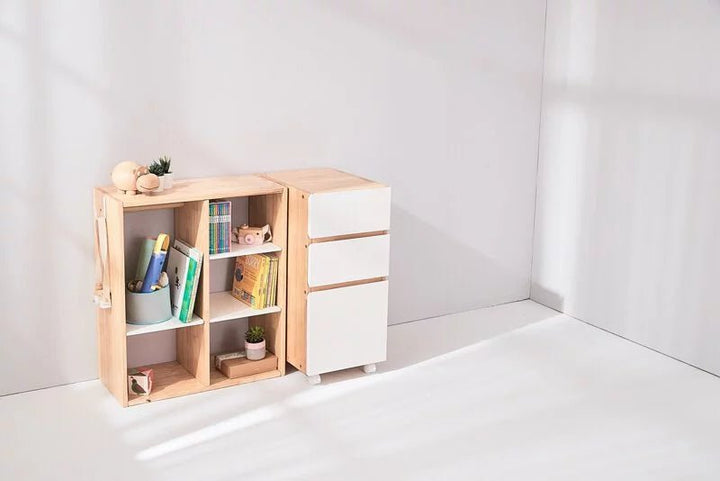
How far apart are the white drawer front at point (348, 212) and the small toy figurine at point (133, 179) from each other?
0.55 metres

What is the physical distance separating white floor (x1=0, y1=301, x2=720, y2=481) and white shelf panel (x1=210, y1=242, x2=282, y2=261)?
1.65ft

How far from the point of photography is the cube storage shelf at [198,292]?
3348 mm

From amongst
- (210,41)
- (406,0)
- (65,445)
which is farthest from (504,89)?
(65,445)

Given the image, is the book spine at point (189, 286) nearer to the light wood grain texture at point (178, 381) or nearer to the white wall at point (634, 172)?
the light wood grain texture at point (178, 381)

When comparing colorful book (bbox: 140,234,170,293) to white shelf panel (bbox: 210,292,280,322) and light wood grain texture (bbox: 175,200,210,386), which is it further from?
white shelf panel (bbox: 210,292,280,322)

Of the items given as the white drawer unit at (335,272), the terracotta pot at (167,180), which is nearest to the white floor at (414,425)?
the white drawer unit at (335,272)

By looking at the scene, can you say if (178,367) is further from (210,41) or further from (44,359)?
(210,41)

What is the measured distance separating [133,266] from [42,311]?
0.36 meters

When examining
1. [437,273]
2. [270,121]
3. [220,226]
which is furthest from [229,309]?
[437,273]

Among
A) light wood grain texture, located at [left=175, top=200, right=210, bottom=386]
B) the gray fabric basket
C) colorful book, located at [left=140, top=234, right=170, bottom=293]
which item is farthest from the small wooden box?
colorful book, located at [left=140, top=234, right=170, bottom=293]

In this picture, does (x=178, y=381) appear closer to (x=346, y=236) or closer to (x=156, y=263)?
(x=156, y=263)

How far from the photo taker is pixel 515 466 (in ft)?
10.0

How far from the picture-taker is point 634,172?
409 cm

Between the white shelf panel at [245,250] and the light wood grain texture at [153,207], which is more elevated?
the light wood grain texture at [153,207]
